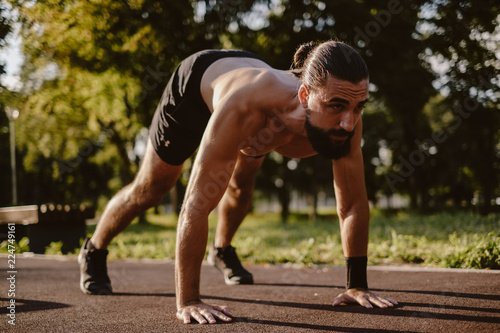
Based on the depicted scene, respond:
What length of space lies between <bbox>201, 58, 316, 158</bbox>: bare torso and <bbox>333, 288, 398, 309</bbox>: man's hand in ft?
2.76

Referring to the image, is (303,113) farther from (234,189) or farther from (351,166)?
(234,189)

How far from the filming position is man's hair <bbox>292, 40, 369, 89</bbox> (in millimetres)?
1924

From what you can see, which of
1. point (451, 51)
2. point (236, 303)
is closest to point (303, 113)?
point (236, 303)

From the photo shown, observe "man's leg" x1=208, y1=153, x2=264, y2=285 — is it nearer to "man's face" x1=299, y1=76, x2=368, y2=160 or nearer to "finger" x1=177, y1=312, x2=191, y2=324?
"man's face" x1=299, y1=76, x2=368, y2=160

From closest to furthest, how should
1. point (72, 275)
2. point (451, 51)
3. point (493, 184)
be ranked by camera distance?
1. point (72, 275)
2. point (451, 51)
3. point (493, 184)

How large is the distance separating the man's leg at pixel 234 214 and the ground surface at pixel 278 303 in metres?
0.14

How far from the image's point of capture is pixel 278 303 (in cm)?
244

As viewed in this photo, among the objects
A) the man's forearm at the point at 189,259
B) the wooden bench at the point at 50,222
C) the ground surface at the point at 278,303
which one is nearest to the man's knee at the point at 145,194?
the ground surface at the point at 278,303

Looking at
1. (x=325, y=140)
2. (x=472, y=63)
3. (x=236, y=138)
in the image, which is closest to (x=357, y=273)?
(x=325, y=140)

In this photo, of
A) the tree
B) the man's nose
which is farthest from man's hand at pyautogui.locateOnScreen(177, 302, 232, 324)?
the tree

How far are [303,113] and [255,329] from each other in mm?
1086

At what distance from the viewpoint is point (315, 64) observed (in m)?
2.03

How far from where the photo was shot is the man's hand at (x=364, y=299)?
2.16 m

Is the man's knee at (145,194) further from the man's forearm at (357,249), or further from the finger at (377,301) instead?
the finger at (377,301)
